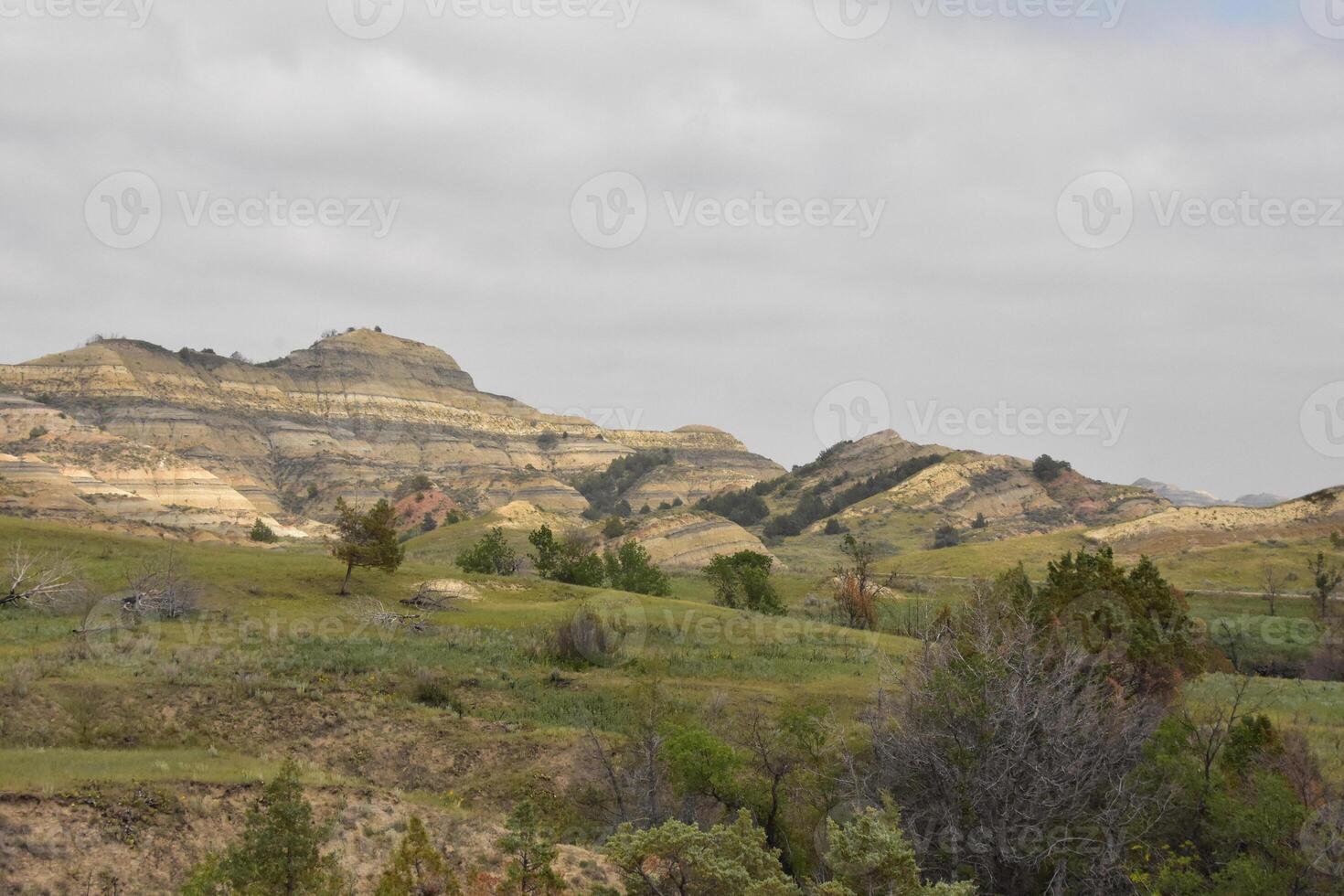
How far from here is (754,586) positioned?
59344 mm

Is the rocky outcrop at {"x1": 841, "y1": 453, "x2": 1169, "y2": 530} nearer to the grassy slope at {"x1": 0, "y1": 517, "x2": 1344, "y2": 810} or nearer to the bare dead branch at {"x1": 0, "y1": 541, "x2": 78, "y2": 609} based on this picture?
the grassy slope at {"x1": 0, "y1": 517, "x2": 1344, "y2": 810}

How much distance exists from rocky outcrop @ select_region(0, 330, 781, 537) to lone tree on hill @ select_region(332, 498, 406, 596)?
57.3 metres

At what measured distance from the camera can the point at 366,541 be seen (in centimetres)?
4584

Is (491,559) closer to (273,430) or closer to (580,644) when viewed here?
(580,644)

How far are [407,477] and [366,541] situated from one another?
355 ft

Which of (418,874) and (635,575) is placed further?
(635,575)

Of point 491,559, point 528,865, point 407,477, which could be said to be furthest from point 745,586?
point 407,477

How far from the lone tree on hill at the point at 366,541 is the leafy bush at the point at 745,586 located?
21708 millimetres

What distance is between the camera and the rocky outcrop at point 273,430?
108m

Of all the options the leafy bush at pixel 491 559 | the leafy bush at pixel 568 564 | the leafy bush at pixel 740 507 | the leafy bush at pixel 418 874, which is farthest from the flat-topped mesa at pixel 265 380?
A: the leafy bush at pixel 418 874

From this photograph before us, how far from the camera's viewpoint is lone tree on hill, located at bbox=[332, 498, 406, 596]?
44.8m

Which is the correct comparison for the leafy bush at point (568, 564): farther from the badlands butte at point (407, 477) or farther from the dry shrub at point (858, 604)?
the badlands butte at point (407, 477)

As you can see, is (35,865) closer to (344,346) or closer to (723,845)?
(723,845)

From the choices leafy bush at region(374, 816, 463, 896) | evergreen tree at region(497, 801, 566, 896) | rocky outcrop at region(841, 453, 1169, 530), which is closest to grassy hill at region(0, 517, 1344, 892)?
leafy bush at region(374, 816, 463, 896)
